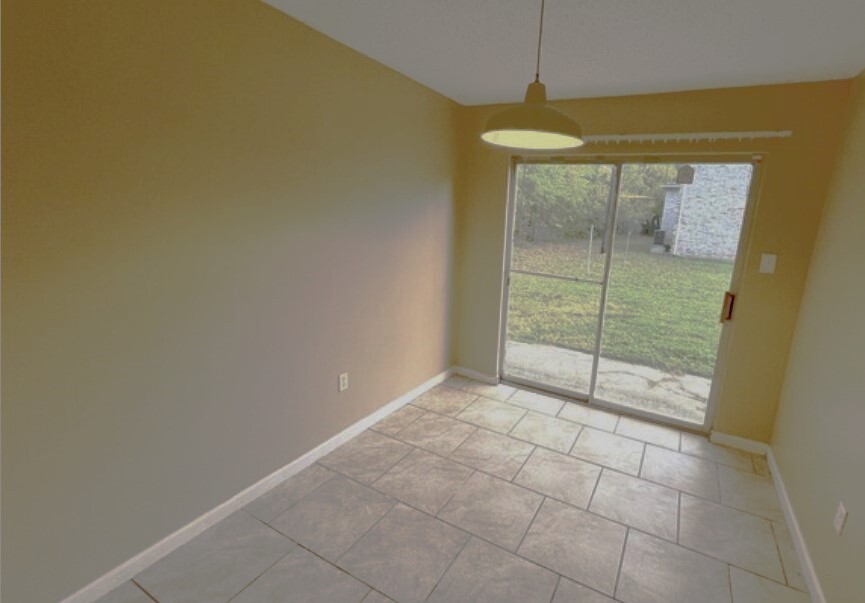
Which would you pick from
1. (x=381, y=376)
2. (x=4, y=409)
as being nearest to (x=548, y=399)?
(x=381, y=376)

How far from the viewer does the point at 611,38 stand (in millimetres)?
2115

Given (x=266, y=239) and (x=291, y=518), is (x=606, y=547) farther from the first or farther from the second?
(x=266, y=239)

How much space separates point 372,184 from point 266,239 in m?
0.90

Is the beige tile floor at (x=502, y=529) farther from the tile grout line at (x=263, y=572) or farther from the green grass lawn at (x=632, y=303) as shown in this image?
the green grass lawn at (x=632, y=303)

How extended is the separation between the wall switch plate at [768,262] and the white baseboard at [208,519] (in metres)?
2.76

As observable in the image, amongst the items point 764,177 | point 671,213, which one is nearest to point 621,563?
point 671,213

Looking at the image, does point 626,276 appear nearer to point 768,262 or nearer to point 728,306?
point 728,306

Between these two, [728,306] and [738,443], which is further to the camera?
[738,443]

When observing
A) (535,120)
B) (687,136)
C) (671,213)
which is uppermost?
(687,136)

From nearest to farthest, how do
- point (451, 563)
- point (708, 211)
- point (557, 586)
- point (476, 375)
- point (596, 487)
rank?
point (557, 586) → point (451, 563) → point (596, 487) → point (708, 211) → point (476, 375)

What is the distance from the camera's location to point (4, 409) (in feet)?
4.74

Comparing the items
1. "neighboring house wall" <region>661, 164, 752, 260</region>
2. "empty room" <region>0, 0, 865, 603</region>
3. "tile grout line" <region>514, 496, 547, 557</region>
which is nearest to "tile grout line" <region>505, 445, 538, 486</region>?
"empty room" <region>0, 0, 865, 603</region>

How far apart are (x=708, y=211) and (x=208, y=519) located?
3593 millimetres

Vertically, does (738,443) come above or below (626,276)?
below
